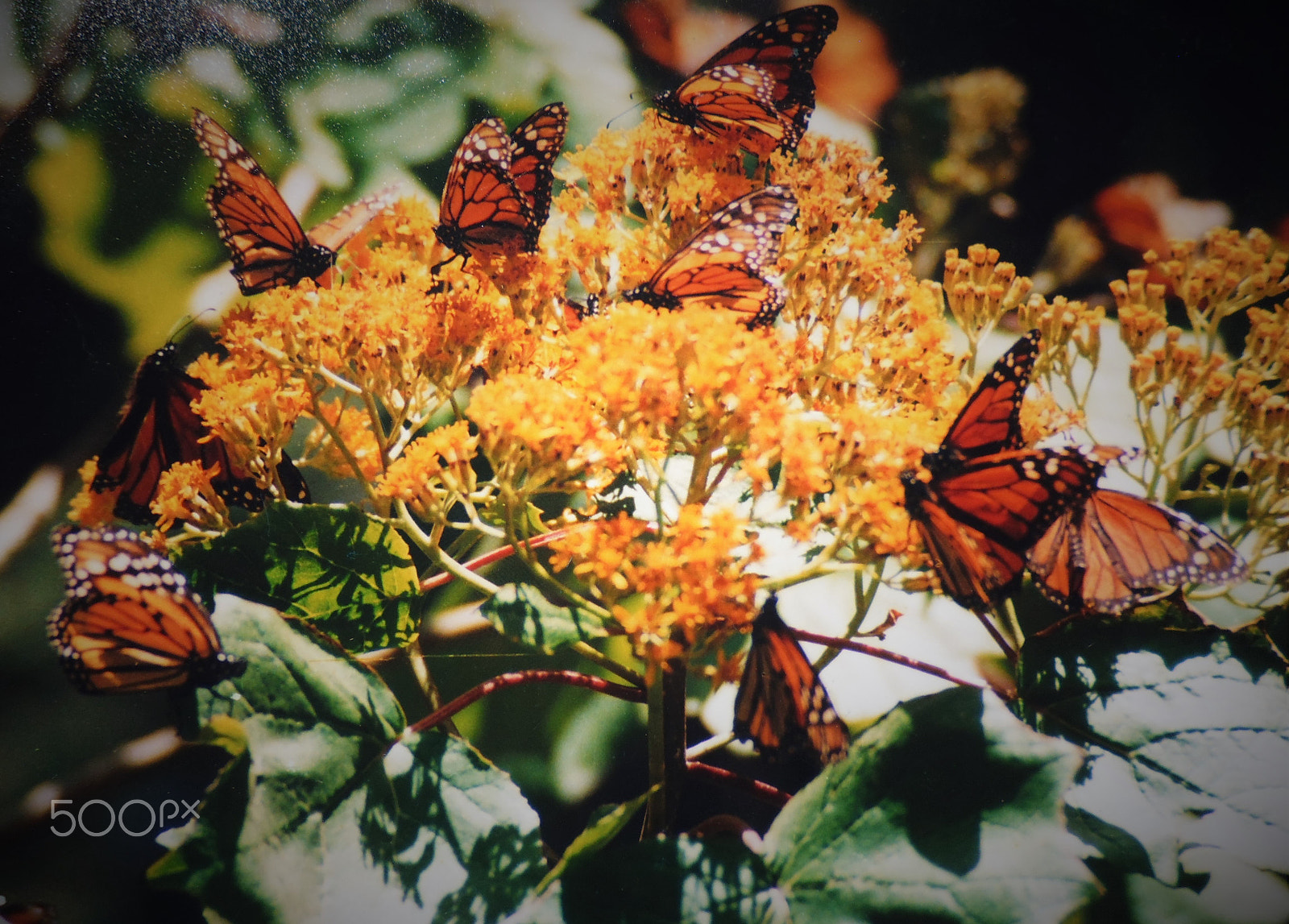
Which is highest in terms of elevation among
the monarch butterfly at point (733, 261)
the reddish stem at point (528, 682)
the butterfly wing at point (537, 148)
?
the butterfly wing at point (537, 148)

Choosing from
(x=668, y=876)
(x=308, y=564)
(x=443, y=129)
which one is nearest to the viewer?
(x=668, y=876)

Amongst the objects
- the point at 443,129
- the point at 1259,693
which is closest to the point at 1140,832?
the point at 1259,693

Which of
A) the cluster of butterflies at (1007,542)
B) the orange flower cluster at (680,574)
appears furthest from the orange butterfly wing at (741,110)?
the orange flower cluster at (680,574)

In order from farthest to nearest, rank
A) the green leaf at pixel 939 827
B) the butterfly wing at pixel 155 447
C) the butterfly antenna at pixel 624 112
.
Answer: the butterfly antenna at pixel 624 112 < the butterfly wing at pixel 155 447 < the green leaf at pixel 939 827

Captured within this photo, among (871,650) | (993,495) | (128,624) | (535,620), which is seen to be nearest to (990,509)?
(993,495)

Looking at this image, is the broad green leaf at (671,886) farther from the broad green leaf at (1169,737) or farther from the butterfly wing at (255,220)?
A: the butterfly wing at (255,220)

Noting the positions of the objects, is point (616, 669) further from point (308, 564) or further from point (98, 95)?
point (98, 95)

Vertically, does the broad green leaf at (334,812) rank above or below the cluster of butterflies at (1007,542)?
below
